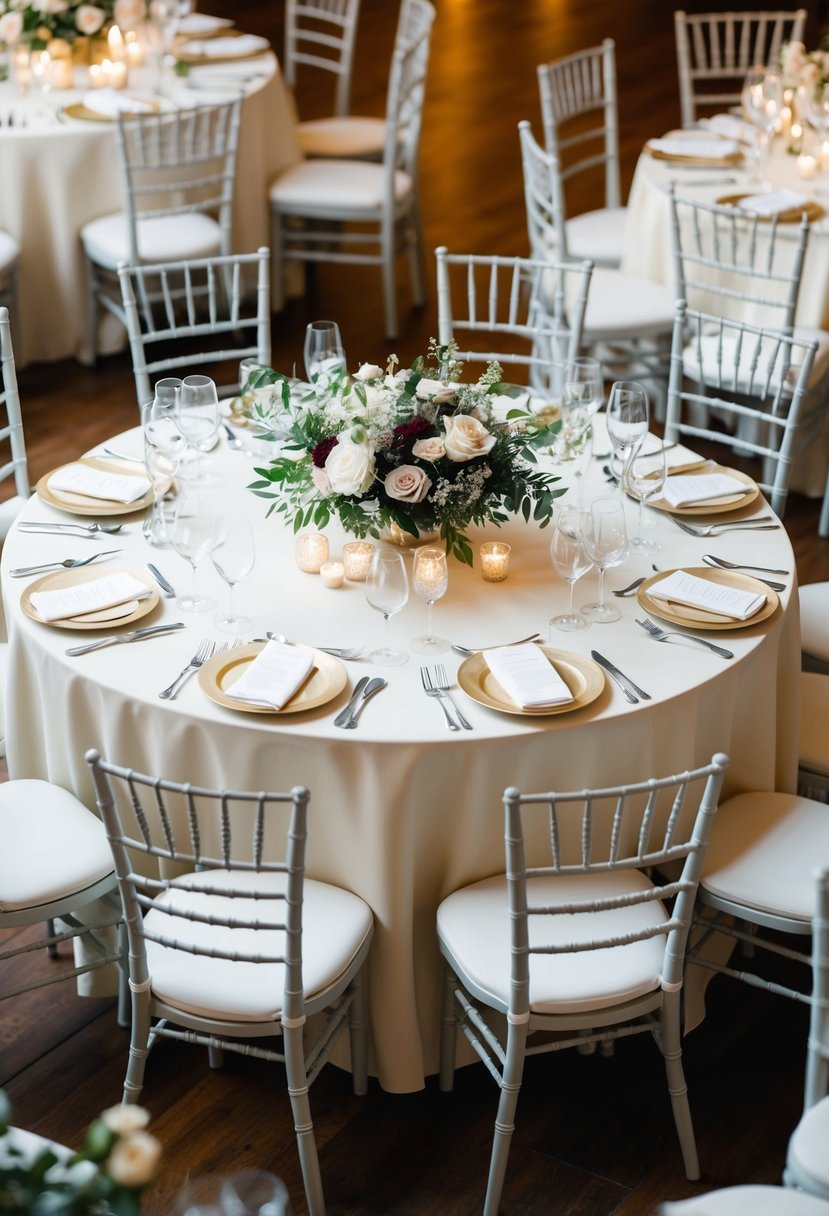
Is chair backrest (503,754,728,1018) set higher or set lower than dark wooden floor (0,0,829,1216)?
higher

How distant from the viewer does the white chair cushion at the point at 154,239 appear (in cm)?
530

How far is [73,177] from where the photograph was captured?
5.41 meters

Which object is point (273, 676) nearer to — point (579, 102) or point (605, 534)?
point (605, 534)

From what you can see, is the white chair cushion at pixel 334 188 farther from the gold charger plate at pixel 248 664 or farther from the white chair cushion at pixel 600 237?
the gold charger plate at pixel 248 664

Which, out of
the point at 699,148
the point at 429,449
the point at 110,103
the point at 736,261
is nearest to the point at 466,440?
the point at 429,449

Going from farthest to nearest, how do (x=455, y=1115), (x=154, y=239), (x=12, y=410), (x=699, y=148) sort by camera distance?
(x=154, y=239)
(x=699, y=148)
(x=12, y=410)
(x=455, y=1115)

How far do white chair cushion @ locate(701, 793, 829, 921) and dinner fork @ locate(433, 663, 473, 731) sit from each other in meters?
0.57

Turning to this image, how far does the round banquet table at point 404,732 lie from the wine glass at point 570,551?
0.16 ft

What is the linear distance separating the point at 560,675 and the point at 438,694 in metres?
0.23

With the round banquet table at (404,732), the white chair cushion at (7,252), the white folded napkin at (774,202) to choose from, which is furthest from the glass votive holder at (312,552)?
the white chair cushion at (7,252)

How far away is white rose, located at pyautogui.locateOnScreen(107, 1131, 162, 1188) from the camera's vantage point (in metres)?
1.30

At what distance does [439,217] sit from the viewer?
7.30m

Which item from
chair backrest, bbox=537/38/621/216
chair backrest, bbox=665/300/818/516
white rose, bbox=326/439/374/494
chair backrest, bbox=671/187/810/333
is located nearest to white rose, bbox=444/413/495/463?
white rose, bbox=326/439/374/494

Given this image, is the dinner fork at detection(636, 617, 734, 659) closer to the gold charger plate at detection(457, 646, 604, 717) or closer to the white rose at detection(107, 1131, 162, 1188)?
the gold charger plate at detection(457, 646, 604, 717)
